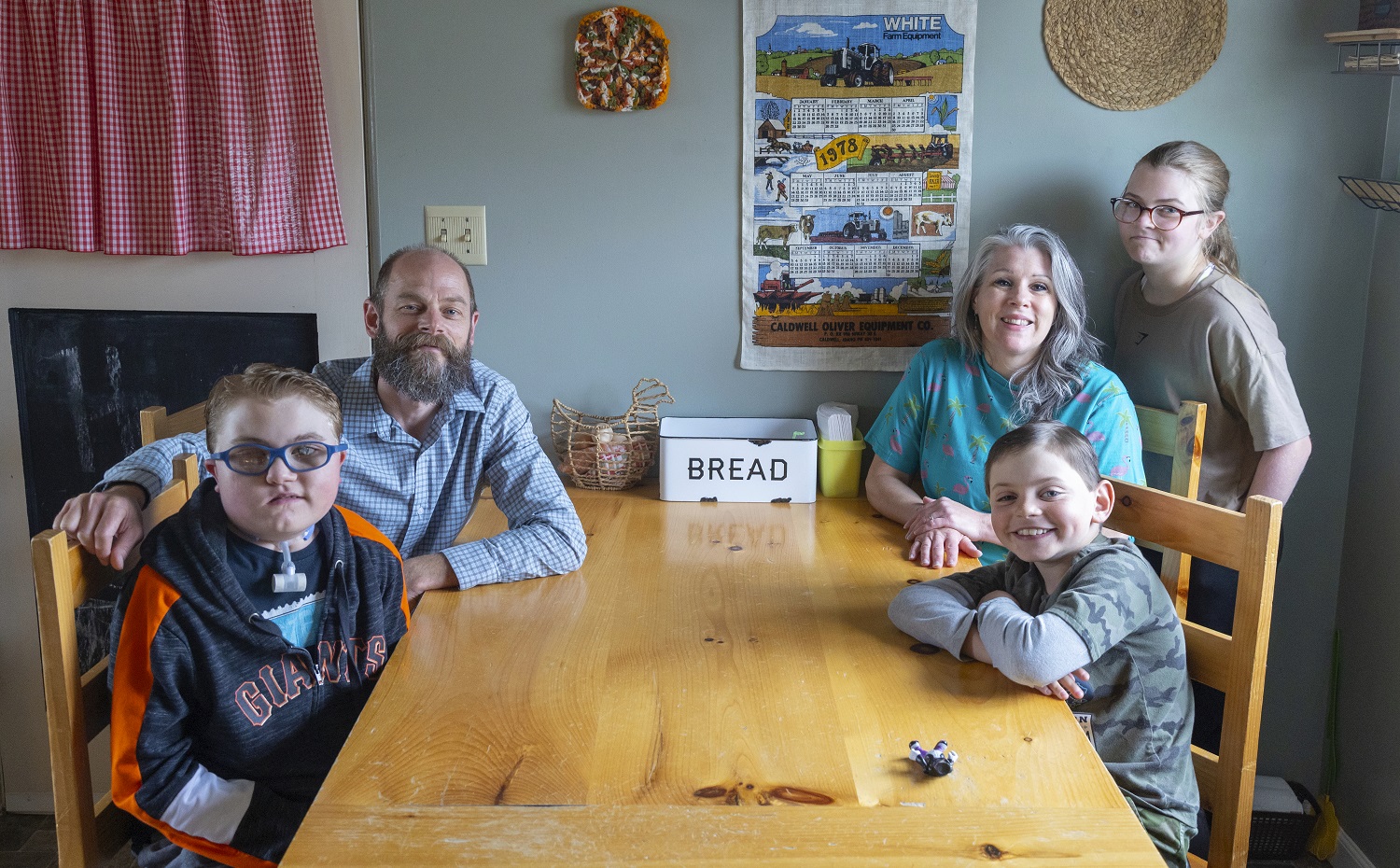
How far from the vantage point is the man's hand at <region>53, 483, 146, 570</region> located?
1.34 m

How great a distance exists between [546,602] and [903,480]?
3.04 ft

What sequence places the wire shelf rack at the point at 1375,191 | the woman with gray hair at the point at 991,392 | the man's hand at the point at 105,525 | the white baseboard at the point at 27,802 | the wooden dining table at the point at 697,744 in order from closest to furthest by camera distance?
the wooden dining table at the point at 697,744, the man's hand at the point at 105,525, the woman with gray hair at the point at 991,392, the wire shelf rack at the point at 1375,191, the white baseboard at the point at 27,802

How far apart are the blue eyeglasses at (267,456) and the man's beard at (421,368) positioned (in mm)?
498

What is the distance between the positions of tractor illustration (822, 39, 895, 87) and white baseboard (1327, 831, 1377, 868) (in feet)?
6.71

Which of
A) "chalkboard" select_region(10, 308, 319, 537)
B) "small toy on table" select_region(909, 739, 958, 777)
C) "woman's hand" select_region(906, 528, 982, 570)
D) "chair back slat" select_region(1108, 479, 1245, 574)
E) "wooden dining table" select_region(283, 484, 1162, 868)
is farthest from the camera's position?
"chalkboard" select_region(10, 308, 319, 537)

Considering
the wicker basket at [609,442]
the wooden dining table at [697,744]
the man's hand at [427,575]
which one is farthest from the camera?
the wicker basket at [609,442]

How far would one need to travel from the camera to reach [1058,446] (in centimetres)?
140

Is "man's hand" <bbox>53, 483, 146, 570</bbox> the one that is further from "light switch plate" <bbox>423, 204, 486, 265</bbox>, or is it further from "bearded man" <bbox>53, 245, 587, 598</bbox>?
"light switch plate" <bbox>423, 204, 486, 265</bbox>

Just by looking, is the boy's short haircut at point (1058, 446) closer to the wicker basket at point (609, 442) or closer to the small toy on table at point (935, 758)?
the small toy on table at point (935, 758)

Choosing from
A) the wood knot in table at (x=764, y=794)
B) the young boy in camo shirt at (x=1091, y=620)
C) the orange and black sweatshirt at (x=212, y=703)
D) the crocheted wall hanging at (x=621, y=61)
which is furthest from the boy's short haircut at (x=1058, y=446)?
the crocheted wall hanging at (x=621, y=61)

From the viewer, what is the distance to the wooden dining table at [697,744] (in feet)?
3.17

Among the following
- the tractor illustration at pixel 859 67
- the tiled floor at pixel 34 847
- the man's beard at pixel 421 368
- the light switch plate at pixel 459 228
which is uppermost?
the tractor illustration at pixel 859 67

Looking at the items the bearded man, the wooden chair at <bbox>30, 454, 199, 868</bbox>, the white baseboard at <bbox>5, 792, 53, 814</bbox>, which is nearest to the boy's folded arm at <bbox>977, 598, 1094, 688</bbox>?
the bearded man

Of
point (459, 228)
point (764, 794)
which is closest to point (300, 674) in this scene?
point (764, 794)
